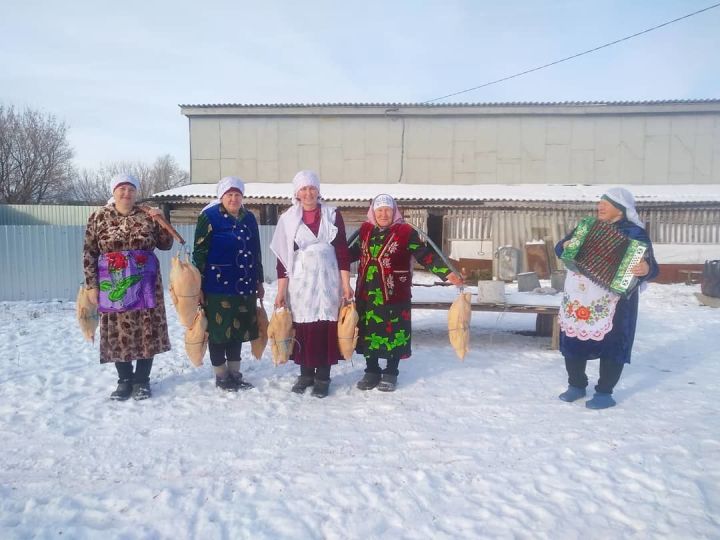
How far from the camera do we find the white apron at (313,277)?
363cm

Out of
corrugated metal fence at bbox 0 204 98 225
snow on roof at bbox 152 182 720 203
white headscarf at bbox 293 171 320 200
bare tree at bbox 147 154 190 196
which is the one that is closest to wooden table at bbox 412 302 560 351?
white headscarf at bbox 293 171 320 200

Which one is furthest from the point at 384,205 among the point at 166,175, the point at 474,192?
the point at 166,175

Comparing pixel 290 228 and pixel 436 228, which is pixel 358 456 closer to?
pixel 290 228

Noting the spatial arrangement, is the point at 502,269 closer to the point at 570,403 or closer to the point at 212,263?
the point at 570,403

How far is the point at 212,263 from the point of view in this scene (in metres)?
3.62

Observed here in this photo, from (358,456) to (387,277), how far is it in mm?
1395

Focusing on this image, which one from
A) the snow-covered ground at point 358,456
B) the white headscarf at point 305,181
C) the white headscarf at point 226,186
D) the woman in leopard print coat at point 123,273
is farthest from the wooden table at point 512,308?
the woman in leopard print coat at point 123,273

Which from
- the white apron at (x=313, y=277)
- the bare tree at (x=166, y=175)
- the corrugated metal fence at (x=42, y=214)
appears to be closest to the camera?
the white apron at (x=313, y=277)

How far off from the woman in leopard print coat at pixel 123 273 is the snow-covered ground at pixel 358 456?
1.44ft

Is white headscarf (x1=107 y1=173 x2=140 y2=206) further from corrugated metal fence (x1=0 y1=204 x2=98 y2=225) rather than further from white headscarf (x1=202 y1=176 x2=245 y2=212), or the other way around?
corrugated metal fence (x1=0 y1=204 x2=98 y2=225)

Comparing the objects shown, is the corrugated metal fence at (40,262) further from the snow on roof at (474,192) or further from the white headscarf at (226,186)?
the white headscarf at (226,186)

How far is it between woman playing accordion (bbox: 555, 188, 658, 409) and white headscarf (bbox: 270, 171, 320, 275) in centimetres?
196

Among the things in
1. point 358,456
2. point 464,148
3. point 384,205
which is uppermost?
point 464,148

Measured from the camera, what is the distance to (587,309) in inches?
140
